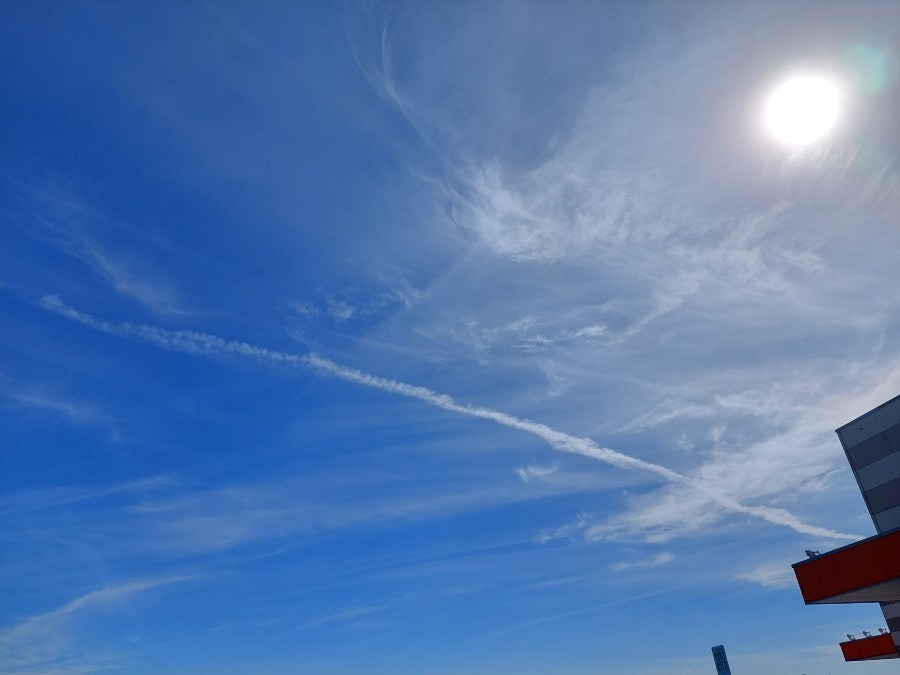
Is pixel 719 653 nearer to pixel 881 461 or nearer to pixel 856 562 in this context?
pixel 881 461

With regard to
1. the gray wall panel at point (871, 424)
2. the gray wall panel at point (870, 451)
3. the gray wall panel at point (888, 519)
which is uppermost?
the gray wall panel at point (871, 424)

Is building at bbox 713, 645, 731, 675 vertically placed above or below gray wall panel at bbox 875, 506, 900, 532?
below

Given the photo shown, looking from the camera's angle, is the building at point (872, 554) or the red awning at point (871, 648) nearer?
the building at point (872, 554)


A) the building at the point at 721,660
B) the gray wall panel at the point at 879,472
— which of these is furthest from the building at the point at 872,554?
the building at the point at 721,660

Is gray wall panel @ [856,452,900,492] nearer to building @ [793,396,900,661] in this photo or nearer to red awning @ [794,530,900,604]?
building @ [793,396,900,661]

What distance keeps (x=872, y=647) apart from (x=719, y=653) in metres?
10.6

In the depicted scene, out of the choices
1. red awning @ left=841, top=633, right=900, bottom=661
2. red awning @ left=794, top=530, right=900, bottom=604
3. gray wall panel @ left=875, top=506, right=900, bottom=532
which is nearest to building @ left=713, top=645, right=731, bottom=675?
red awning @ left=841, top=633, right=900, bottom=661

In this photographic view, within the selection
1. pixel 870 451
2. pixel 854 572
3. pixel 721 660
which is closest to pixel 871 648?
pixel 721 660

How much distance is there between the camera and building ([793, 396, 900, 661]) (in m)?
23.8

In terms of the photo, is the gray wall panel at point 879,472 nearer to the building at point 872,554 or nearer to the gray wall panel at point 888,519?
the building at point 872,554

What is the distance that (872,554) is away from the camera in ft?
78.1

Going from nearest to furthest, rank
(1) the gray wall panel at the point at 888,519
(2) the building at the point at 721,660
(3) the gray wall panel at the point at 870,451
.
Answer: (1) the gray wall panel at the point at 888,519 < (3) the gray wall panel at the point at 870,451 < (2) the building at the point at 721,660

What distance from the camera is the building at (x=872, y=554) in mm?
23750

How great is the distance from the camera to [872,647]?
128 feet
